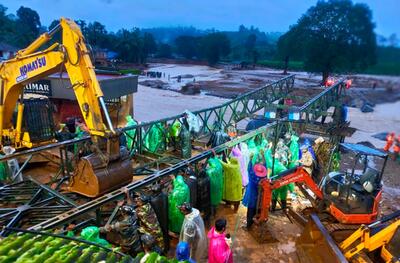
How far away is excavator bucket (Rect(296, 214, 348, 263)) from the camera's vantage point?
542cm

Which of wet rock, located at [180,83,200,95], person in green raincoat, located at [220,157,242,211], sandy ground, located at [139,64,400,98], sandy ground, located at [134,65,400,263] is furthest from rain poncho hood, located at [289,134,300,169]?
wet rock, located at [180,83,200,95]

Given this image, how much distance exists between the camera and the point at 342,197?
6770 mm

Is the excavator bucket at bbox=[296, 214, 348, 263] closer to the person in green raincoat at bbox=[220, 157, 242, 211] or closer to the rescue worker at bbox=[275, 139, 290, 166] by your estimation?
the person in green raincoat at bbox=[220, 157, 242, 211]

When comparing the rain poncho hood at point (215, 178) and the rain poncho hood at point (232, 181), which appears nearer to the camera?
the rain poncho hood at point (215, 178)

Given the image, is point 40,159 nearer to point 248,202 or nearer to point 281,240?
point 248,202

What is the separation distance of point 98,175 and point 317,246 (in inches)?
176

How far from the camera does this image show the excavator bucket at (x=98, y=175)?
5.43 meters

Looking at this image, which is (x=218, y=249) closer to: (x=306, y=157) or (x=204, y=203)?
(x=204, y=203)

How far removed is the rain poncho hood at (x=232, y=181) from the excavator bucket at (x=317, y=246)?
1640 millimetres

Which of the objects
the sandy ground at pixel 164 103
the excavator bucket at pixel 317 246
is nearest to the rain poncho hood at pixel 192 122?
the excavator bucket at pixel 317 246

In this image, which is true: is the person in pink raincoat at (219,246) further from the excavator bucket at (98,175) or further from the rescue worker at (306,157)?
the rescue worker at (306,157)

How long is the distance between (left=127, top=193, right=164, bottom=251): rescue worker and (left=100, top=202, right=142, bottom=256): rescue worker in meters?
0.33

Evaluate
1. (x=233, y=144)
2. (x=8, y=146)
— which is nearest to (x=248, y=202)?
(x=233, y=144)

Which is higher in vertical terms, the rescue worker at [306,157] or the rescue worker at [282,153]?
the rescue worker at [282,153]
